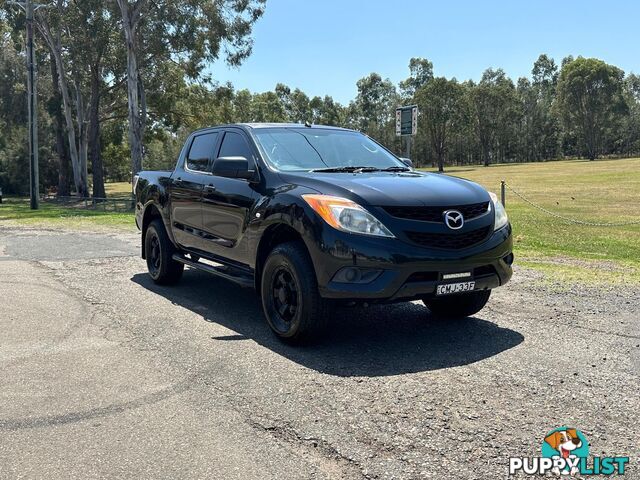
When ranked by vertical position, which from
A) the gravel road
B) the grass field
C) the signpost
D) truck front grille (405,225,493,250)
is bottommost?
the gravel road

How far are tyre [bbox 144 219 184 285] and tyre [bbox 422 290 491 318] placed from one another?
341 cm

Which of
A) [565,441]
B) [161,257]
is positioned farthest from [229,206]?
[565,441]

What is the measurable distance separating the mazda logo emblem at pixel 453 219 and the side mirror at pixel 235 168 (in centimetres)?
195

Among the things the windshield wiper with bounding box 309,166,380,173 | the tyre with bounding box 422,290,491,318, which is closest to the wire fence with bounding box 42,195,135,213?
the windshield wiper with bounding box 309,166,380,173

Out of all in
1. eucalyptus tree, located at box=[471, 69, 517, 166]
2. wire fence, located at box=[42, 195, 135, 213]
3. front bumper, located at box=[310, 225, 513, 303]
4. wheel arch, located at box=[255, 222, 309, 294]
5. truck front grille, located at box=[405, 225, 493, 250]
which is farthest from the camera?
eucalyptus tree, located at box=[471, 69, 517, 166]

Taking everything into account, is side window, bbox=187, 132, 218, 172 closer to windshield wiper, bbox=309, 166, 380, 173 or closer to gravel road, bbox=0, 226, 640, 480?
gravel road, bbox=0, 226, 640, 480

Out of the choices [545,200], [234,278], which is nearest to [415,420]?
[234,278]

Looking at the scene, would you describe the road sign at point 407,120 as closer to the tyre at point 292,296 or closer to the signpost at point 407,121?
the signpost at point 407,121

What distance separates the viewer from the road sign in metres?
12.8

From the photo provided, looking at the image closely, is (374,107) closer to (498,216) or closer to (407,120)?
(407,120)

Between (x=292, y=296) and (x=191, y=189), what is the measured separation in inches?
98.5

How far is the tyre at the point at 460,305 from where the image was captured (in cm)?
582

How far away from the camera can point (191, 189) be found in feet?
22.9

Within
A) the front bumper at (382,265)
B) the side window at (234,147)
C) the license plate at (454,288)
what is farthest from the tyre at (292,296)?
the side window at (234,147)
